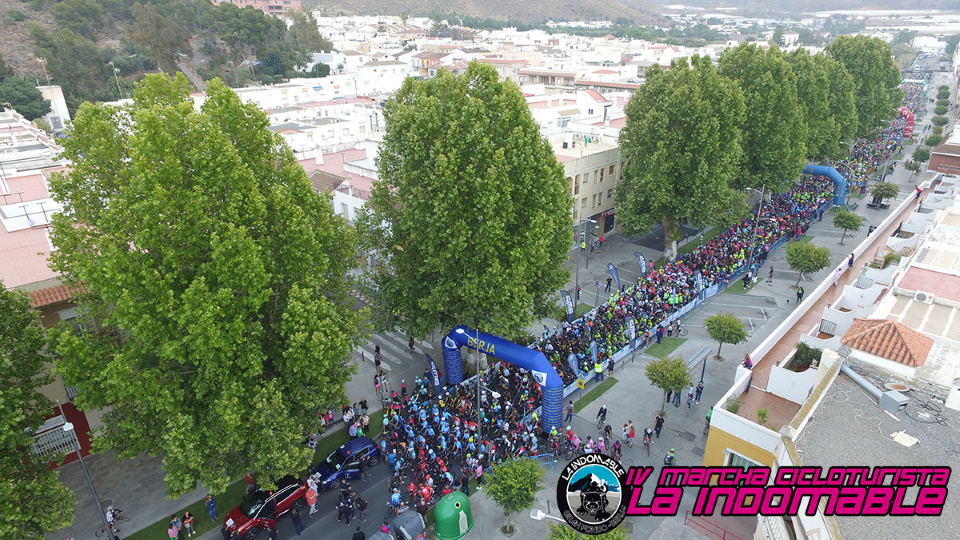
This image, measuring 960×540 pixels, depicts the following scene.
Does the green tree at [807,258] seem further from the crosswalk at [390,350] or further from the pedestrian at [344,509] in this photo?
the pedestrian at [344,509]

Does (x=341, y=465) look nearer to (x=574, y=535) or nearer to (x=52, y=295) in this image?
(x=574, y=535)

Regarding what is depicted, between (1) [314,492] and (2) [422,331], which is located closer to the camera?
(1) [314,492]

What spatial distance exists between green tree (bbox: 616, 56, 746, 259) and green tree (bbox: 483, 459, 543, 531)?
2251 centimetres

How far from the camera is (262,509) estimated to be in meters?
16.9

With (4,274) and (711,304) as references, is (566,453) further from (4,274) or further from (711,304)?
(4,274)

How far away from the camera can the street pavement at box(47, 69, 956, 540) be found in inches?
675

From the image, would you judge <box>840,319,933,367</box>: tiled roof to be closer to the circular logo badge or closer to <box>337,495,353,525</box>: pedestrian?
the circular logo badge

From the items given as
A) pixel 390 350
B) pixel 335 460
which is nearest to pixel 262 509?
pixel 335 460

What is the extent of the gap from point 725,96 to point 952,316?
19.9 metres

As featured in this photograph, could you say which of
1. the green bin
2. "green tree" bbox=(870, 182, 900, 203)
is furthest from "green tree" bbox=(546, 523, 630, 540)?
"green tree" bbox=(870, 182, 900, 203)

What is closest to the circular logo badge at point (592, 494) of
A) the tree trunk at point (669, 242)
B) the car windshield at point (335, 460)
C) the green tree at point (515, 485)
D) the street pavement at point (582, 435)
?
the green tree at point (515, 485)

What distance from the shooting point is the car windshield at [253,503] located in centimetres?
1680

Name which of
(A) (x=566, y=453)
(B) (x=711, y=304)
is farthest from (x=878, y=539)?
(B) (x=711, y=304)

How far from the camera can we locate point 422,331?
903 inches
